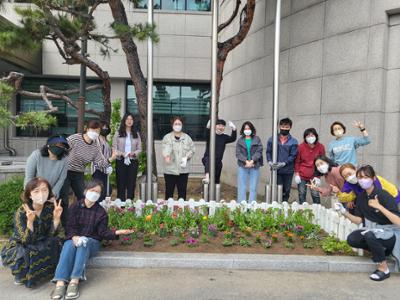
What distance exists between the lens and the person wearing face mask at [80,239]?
3.51 metres

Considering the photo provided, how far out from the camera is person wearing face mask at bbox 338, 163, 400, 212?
13.7 feet

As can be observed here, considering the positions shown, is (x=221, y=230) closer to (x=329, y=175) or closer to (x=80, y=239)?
(x=329, y=175)

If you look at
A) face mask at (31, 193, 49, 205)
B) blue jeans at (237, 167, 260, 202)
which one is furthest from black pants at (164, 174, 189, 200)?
face mask at (31, 193, 49, 205)

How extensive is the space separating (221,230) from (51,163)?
7.94 ft

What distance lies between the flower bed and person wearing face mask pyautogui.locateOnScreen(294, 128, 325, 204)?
27.2 inches

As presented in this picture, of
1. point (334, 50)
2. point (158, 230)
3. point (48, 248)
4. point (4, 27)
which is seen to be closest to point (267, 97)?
point (334, 50)

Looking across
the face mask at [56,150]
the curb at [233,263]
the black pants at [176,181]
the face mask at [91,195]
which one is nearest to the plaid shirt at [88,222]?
the face mask at [91,195]

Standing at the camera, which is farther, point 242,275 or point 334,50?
point 334,50

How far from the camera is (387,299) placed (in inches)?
139

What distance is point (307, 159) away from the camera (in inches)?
239

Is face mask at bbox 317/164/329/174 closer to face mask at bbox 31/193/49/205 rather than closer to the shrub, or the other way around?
face mask at bbox 31/193/49/205

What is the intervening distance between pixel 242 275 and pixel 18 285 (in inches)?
90.9

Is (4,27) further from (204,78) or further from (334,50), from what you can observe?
(204,78)

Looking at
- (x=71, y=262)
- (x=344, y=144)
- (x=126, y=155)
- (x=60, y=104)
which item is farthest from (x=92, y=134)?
(x=60, y=104)
